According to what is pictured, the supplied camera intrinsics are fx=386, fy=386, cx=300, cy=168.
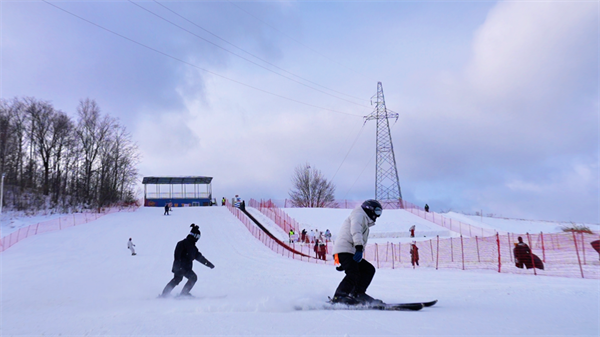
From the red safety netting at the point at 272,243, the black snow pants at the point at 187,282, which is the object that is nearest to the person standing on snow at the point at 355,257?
the black snow pants at the point at 187,282

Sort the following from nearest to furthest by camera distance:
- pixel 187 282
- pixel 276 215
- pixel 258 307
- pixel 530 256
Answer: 1. pixel 258 307
2. pixel 187 282
3. pixel 530 256
4. pixel 276 215

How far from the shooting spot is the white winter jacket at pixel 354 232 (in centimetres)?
570

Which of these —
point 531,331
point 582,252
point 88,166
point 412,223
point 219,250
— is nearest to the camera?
point 531,331

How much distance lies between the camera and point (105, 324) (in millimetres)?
4496

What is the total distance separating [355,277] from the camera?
229 inches

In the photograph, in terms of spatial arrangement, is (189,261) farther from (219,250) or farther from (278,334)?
(219,250)

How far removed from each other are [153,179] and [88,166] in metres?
8.49

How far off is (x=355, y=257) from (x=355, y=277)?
50 cm

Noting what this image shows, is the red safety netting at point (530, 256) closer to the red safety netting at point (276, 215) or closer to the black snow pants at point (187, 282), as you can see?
the black snow pants at point (187, 282)

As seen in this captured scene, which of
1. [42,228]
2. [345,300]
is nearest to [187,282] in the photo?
[345,300]

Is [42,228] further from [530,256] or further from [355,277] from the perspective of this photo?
[530,256]

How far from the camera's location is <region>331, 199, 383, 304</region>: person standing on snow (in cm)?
564

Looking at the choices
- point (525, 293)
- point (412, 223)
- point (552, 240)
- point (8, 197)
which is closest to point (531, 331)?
point (525, 293)

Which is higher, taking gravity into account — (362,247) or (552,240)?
(362,247)
